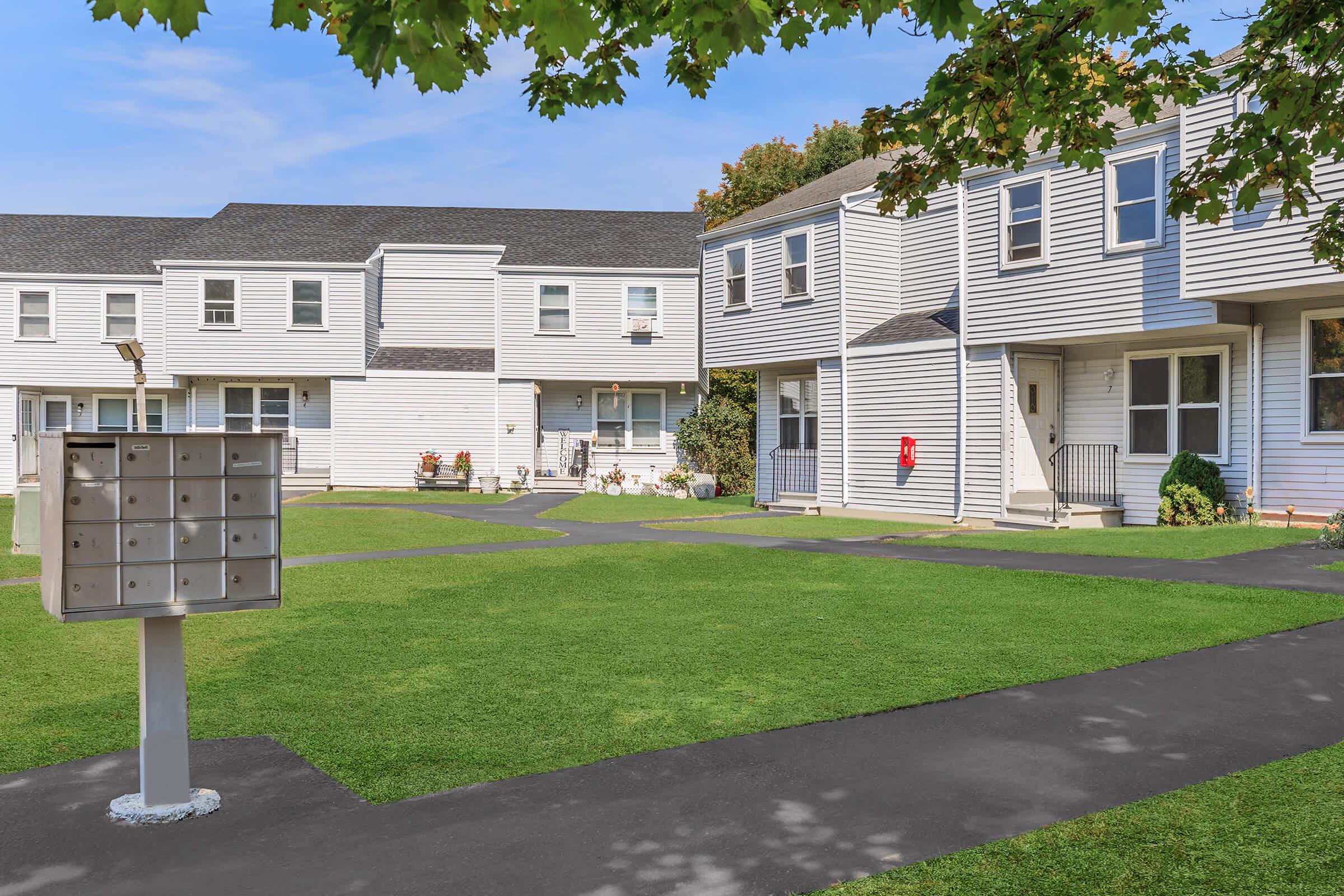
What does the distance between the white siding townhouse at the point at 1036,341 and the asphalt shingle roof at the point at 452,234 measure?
6810mm

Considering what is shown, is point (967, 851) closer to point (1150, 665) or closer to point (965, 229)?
point (1150, 665)

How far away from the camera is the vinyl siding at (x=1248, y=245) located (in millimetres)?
13719

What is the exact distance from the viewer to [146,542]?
407cm

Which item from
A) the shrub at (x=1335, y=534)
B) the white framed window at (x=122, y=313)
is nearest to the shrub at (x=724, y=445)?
the white framed window at (x=122, y=313)

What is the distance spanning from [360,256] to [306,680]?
965 inches

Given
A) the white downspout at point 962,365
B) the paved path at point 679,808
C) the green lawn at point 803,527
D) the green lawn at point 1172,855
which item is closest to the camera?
the green lawn at point 1172,855

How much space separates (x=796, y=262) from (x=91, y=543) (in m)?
19.4

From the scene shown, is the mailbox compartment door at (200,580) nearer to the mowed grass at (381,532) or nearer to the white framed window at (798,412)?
the mowed grass at (381,532)

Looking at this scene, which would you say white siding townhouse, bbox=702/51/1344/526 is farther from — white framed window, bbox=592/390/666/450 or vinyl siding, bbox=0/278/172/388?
vinyl siding, bbox=0/278/172/388

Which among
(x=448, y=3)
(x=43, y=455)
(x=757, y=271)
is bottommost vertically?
(x=43, y=455)

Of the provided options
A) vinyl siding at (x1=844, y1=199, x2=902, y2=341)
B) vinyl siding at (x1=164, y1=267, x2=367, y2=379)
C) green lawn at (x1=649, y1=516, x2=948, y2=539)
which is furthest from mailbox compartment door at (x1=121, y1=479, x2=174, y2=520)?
vinyl siding at (x1=164, y1=267, x2=367, y2=379)

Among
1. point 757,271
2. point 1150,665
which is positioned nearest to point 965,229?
point 757,271

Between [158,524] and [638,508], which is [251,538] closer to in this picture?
[158,524]

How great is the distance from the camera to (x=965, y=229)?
18938mm
